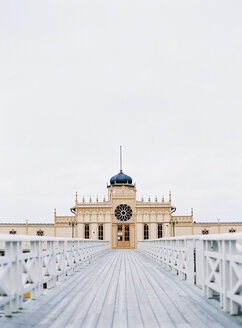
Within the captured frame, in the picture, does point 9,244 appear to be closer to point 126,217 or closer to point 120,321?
point 120,321

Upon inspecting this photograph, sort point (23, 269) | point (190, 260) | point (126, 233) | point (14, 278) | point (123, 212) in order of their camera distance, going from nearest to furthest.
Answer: point (14, 278), point (23, 269), point (190, 260), point (126, 233), point (123, 212)

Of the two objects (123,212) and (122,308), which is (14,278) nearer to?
(122,308)

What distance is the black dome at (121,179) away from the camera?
182ft

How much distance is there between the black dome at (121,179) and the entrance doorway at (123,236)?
8354mm

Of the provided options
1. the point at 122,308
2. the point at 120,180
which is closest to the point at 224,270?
the point at 122,308

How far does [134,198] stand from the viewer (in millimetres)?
49094

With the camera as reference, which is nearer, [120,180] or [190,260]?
[190,260]

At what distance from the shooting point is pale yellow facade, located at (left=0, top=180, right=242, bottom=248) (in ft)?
158

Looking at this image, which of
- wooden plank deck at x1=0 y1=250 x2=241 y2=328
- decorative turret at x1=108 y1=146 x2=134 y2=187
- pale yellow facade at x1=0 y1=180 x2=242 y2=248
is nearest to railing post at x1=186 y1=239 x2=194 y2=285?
wooden plank deck at x1=0 y1=250 x2=241 y2=328

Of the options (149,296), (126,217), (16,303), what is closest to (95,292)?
(149,296)

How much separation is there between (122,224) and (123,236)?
1450mm

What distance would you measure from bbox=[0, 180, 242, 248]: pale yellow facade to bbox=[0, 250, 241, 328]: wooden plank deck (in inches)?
1519

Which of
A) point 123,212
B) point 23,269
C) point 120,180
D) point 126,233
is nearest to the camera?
point 23,269

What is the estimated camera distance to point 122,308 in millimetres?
6902
